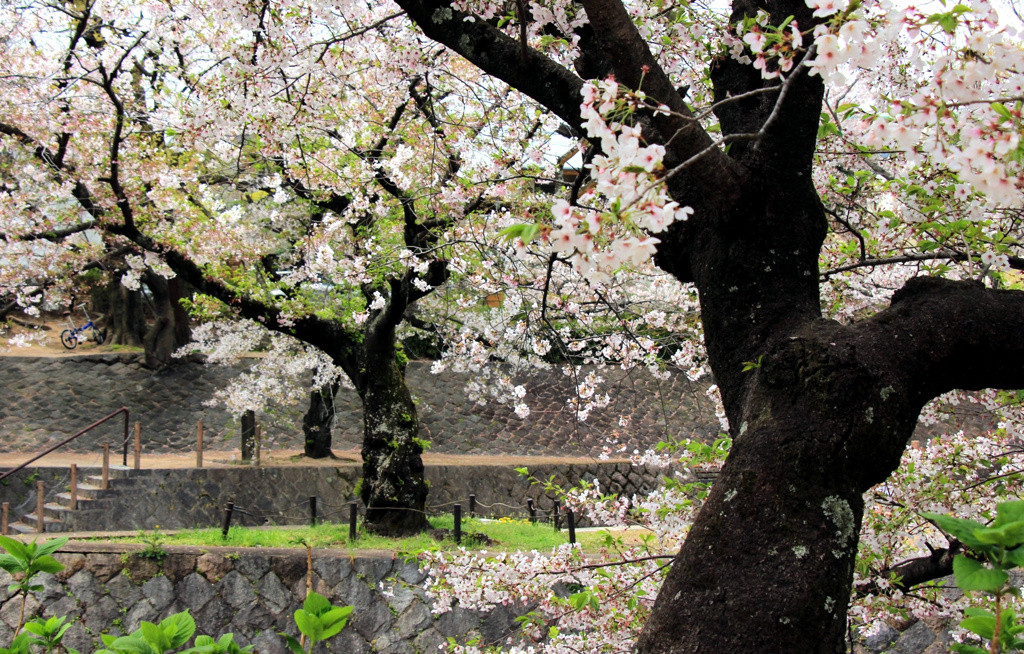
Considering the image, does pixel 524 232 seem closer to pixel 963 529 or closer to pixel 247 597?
pixel 963 529

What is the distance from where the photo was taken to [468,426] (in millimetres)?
16719

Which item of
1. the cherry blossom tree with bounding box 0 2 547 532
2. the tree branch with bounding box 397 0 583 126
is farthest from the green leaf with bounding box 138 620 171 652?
the cherry blossom tree with bounding box 0 2 547 532

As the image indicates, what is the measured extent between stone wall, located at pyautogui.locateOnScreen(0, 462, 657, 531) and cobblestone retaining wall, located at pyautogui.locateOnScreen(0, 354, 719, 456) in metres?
1.91

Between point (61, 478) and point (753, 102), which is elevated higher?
point (753, 102)

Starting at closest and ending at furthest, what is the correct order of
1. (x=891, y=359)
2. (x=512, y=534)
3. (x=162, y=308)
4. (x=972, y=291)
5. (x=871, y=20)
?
(x=871, y=20) → (x=891, y=359) → (x=972, y=291) → (x=512, y=534) → (x=162, y=308)

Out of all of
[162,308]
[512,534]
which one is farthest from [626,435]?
[162,308]

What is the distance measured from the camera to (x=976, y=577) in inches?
51.6

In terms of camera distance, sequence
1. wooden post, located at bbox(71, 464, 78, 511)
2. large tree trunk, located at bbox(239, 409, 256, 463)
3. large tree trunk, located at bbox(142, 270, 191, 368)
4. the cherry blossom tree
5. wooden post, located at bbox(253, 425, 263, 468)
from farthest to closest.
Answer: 1. large tree trunk, located at bbox(142, 270, 191, 368)
2. large tree trunk, located at bbox(239, 409, 256, 463)
3. wooden post, located at bbox(253, 425, 263, 468)
4. wooden post, located at bbox(71, 464, 78, 511)
5. the cherry blossom tree

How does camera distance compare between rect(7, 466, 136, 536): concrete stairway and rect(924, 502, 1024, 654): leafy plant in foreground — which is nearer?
rect(924, 502, 1024, 654): leafy plant in foreground

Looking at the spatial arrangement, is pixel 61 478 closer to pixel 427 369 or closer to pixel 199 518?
pixel 199 518

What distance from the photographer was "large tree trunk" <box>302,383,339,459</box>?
13.9 metres

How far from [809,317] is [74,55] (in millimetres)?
9205

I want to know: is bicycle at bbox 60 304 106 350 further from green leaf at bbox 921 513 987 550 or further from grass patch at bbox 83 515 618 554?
green leaf at bbox 921 513 987 550

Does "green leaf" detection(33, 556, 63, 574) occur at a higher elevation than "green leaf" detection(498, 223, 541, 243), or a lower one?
lower
